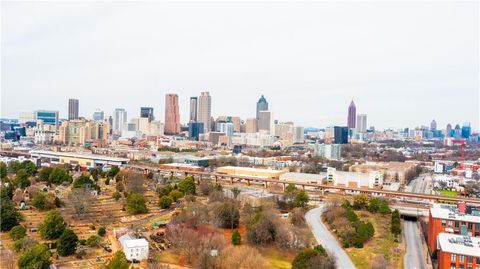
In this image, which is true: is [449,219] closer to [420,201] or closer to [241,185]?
[420,201]

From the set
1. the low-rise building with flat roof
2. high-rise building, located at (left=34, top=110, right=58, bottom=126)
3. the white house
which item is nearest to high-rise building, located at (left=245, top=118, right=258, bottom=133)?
high-rise building, located at (left=34, top=110, right=58, bottom=126)

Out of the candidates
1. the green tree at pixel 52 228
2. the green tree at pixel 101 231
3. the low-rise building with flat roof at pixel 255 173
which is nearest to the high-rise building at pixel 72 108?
the low-rise building with flat roof at pixel 255 173

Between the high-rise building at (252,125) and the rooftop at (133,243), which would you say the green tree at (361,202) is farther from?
the high-rise building at (252,125)

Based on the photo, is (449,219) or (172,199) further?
(172,199)

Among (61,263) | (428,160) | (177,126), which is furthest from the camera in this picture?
(177,126)

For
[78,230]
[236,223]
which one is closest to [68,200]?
[78,230]

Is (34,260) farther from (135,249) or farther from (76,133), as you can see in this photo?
(76,133)
